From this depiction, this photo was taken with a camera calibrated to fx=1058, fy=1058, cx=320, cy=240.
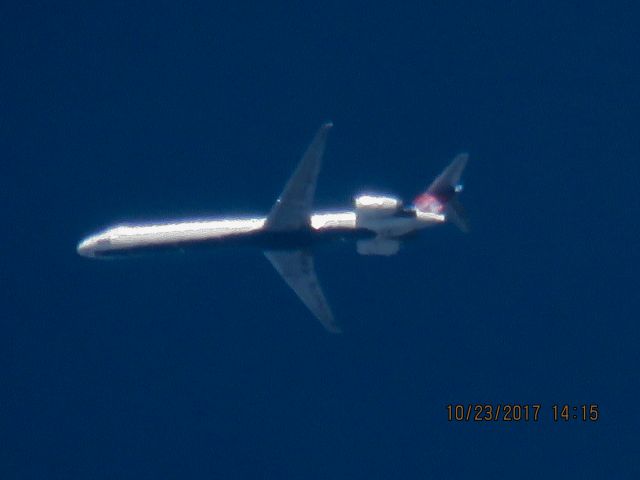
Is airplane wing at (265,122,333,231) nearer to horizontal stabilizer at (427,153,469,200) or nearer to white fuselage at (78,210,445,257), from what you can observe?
white fuselage at (78,210,445,257)

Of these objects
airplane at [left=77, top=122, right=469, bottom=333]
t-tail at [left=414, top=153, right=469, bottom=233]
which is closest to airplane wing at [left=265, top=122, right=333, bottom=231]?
airplane at [left=77, top=122, right=469, bottom=333]

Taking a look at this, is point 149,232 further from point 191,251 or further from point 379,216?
point 379,216

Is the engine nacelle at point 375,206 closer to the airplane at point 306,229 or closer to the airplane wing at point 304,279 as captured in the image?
the airplane at point 306,229

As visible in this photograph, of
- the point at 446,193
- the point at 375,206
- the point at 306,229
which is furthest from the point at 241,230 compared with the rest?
the point at 446,193

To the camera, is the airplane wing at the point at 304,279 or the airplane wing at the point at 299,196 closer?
the airplane wing at the point at 299,196

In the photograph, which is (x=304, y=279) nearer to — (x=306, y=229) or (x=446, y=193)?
(x=306, y=229)

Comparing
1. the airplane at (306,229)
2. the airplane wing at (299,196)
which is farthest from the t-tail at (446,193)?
the airplane wing at (299,196)

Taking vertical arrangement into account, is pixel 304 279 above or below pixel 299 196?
below
